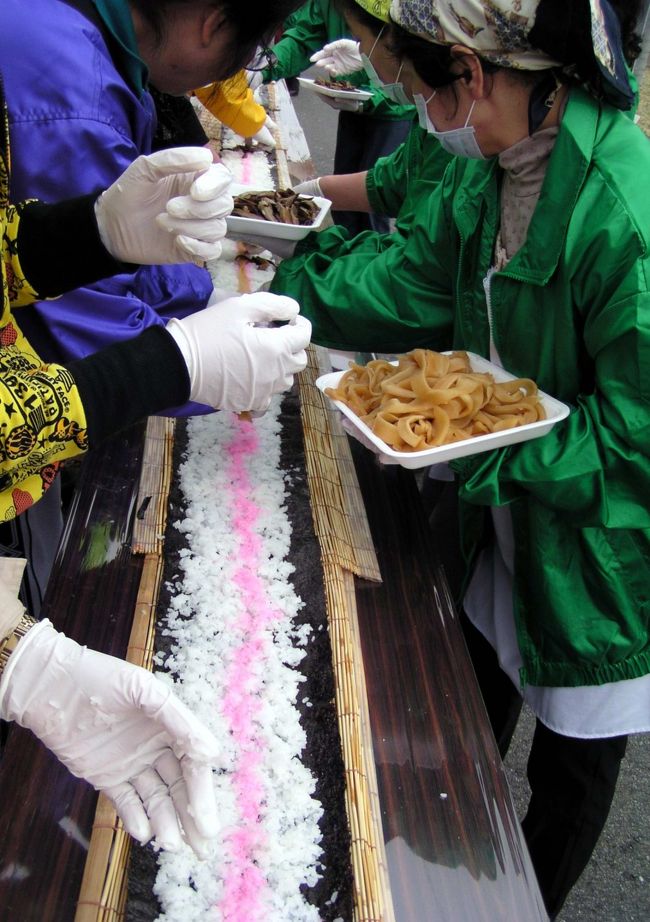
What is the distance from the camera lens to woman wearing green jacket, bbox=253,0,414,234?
4.33 meters

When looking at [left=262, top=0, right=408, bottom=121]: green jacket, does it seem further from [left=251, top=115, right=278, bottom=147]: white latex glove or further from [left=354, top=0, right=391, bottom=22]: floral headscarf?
[left=354, top=0, right=391, bottom=22]: floral headscarf

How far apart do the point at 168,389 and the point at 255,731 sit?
678mm

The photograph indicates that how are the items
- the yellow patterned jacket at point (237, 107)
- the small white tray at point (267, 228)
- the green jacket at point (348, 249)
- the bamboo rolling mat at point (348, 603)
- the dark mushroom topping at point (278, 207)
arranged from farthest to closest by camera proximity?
the yellow patterned jacket at point (237, 107)
the dark mushroom topping at point (278, 207)
the small white tray at point (267, 228)
the green jacket at point (348, 249)
the bamboo rolling mat at point (348, 603)

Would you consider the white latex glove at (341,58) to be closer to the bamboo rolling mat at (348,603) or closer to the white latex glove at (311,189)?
the white latex glove at (311,189)

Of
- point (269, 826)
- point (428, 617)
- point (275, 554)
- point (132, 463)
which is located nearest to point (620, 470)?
point (428, 617)

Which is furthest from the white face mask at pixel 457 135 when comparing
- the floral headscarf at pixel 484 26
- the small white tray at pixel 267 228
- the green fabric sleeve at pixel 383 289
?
the small white tray at pixel 267 228

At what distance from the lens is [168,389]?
1.31m

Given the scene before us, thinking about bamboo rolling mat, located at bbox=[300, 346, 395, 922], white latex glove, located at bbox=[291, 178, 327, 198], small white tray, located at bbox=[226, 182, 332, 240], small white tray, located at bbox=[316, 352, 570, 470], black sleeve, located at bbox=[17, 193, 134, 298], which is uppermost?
black sleeve, located at bbox=[17, 193, 134, 298]

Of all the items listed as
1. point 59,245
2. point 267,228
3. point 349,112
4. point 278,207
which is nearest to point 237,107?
point 349,112

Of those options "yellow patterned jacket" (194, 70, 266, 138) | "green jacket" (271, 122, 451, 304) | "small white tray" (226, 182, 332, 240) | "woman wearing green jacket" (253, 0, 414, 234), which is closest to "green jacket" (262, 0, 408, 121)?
"woman wearing green jacket" (253, 0, 414, 234)

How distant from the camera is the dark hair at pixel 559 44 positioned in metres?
1.29

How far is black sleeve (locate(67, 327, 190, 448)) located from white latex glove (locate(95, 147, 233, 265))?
0.27 meters

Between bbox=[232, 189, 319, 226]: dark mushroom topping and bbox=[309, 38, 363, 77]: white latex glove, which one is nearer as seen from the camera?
bbox=[232, 189, 319, 226]: dark mushroom topping

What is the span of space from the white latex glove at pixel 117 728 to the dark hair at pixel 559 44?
130 cm
